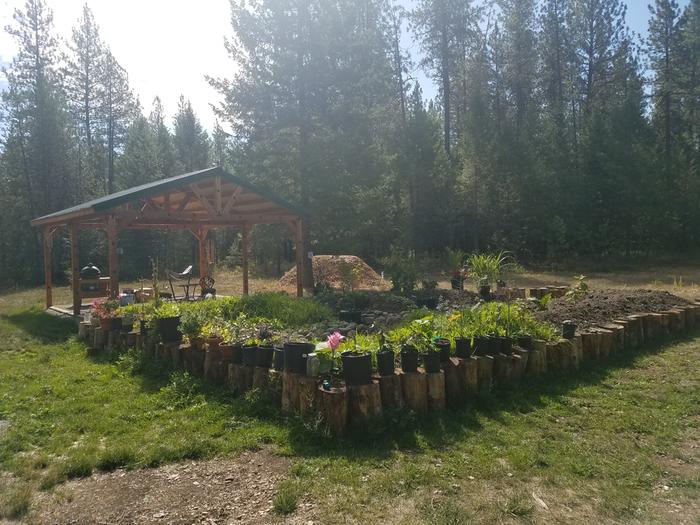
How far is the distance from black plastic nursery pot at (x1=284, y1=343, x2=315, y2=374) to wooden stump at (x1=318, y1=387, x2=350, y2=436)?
→ 42cm

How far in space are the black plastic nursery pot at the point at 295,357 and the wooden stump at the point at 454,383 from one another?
1.13 meters

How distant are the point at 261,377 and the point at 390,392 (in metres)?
1.11

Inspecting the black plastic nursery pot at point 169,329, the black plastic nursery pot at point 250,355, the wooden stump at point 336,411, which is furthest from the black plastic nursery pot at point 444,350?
the black plastic nursery pot at point 169,329

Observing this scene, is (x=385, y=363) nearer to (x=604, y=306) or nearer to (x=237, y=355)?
(x=237, y=355)

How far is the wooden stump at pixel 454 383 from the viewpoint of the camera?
3893 mm

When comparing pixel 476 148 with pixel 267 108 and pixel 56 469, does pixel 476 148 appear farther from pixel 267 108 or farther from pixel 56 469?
pixel 56 469

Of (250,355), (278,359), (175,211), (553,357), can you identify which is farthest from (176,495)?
(175,211)

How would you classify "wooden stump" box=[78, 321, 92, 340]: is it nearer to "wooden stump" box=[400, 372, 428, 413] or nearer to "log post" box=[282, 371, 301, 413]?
"log post" box=[282, 371, 301, 413]

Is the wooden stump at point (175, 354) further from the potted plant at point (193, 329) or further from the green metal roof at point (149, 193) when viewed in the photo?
the green metal roof at point (149, 193)

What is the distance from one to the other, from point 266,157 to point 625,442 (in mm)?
12811

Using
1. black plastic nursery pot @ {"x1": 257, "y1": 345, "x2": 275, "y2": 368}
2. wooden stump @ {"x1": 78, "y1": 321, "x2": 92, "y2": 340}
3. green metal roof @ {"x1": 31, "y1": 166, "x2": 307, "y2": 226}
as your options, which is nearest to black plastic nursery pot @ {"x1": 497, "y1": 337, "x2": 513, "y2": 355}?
black plastic nursery pot @ {"x1": 257, "y1": 345, "x2": 275, "y2": 368}

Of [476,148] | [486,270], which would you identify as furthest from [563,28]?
[486,270]

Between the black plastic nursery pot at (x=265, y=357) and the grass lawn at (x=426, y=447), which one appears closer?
the grass lawn at (x=426, y=447)

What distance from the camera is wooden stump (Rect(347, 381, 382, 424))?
3.41m
